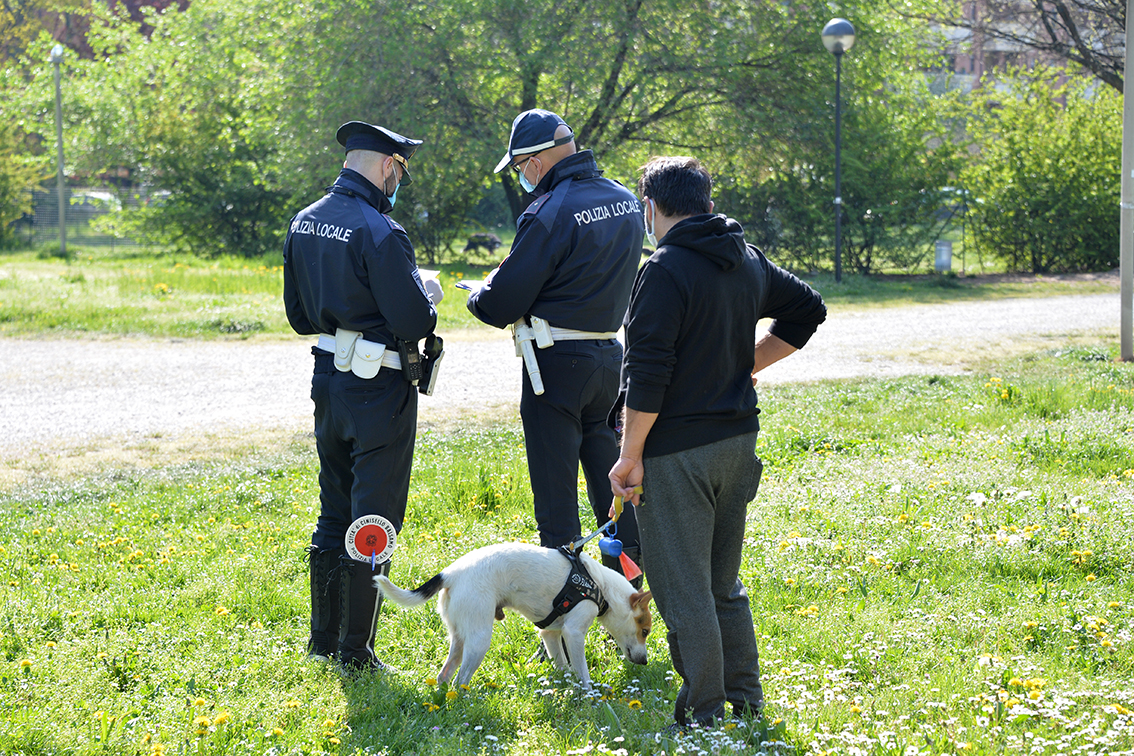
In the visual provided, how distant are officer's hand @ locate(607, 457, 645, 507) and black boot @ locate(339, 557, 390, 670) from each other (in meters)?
1.25

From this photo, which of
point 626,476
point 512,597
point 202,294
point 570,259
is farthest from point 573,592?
point 202,294

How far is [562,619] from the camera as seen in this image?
3928 mm

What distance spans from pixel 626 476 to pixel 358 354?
127 cm

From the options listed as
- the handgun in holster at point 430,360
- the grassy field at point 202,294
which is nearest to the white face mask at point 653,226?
the handgun in holster at point 430,360

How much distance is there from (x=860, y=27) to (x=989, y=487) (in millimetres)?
16897

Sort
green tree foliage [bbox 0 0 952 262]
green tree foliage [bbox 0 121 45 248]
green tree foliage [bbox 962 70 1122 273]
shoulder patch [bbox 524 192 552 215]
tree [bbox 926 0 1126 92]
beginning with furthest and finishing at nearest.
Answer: green tree foliage [bbox 0 121 45 248] < green tree foliage [bbox 962 70 1122 273] < tree [bbox 926 0 1126 92] < green tree foliage [bbox 0 0 952 262] < shoulder patch [bbox 524 192 552 215]

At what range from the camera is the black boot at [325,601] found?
13.8ft

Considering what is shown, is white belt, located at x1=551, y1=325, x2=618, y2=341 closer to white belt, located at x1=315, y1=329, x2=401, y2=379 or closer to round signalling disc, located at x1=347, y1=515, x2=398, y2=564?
white belt, located at x1=315, y1=329, x2=401, y2=379

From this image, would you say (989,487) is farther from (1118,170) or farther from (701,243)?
(1118,170)

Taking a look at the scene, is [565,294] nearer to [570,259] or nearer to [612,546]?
[570,259]

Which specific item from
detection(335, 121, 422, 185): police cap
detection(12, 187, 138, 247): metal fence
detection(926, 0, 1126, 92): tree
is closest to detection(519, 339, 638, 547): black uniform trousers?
detection(335, 121, 422, 185): police cap

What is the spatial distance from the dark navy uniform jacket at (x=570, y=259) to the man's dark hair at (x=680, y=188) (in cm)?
77

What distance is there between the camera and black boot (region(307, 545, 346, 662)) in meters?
4.20

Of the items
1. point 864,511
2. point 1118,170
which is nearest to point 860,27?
point 1118,170
